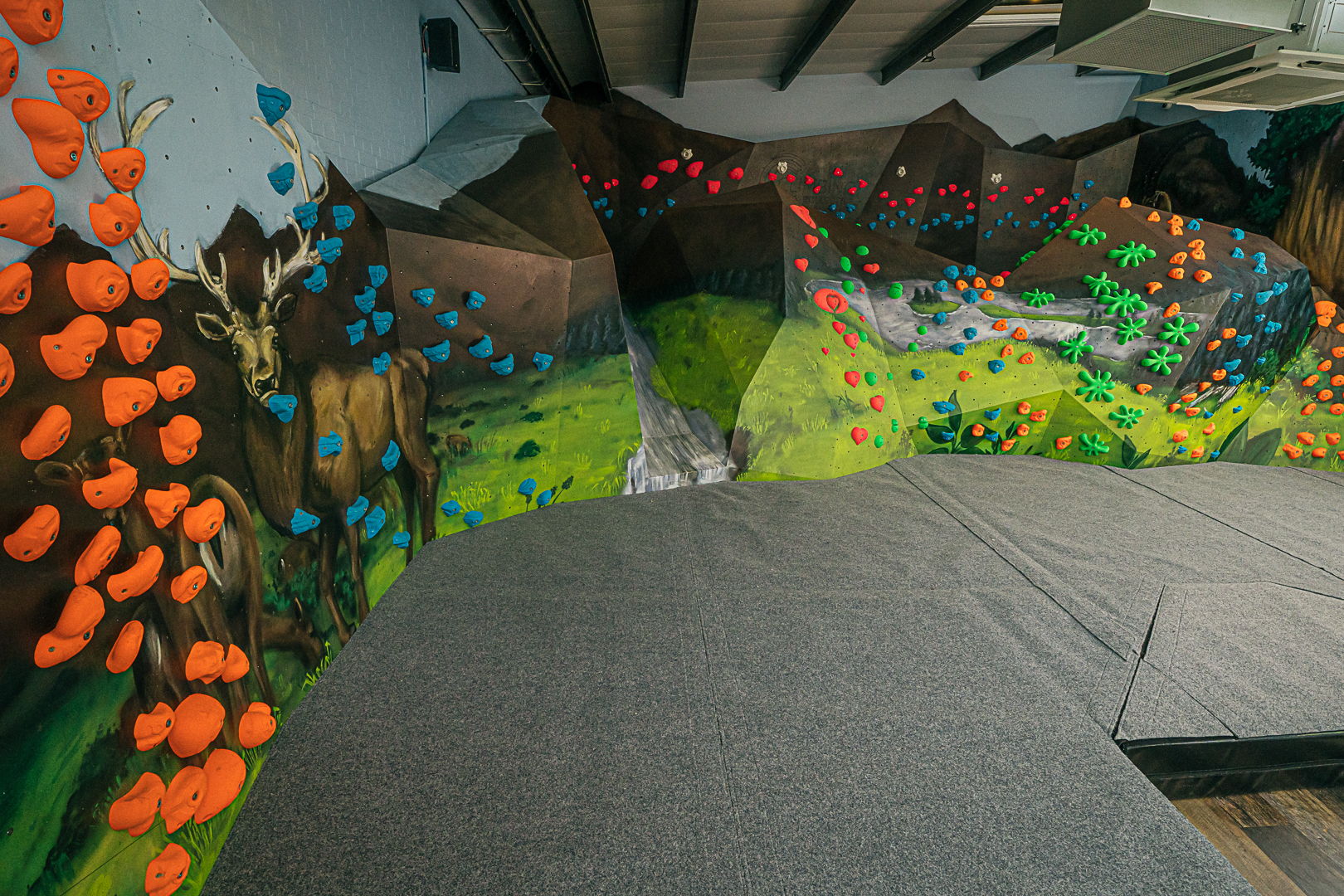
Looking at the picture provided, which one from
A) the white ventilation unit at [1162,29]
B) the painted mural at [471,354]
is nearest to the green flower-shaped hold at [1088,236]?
the painted mural at [471,354]

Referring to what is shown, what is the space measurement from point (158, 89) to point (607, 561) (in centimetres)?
211

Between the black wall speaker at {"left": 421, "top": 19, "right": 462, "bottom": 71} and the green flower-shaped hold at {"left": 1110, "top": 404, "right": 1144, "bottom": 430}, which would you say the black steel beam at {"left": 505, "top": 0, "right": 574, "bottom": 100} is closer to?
the black wall speaker at {"left": 421, "top": 19, "right": 462, "bottom": 71}

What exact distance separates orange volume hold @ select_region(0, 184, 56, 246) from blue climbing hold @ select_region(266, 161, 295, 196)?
90 cm

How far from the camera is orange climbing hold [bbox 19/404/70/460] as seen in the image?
1.12 metres

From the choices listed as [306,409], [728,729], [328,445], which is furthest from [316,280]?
[728,729]

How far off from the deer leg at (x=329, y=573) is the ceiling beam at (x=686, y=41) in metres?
3.78

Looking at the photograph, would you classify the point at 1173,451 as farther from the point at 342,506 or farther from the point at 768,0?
the point at 342,506

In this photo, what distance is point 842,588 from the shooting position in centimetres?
276

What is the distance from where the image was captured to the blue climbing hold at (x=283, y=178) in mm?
1985

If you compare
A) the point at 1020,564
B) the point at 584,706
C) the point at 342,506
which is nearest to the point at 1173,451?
the point at 1020,564

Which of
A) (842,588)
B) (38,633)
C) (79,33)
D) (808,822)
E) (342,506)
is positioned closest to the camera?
(38,633)

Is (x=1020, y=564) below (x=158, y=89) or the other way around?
below

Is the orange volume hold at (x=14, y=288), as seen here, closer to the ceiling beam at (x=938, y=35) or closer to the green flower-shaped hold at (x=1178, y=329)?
the ceiling beam at (x=938, y=35)

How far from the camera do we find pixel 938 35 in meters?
4.91
